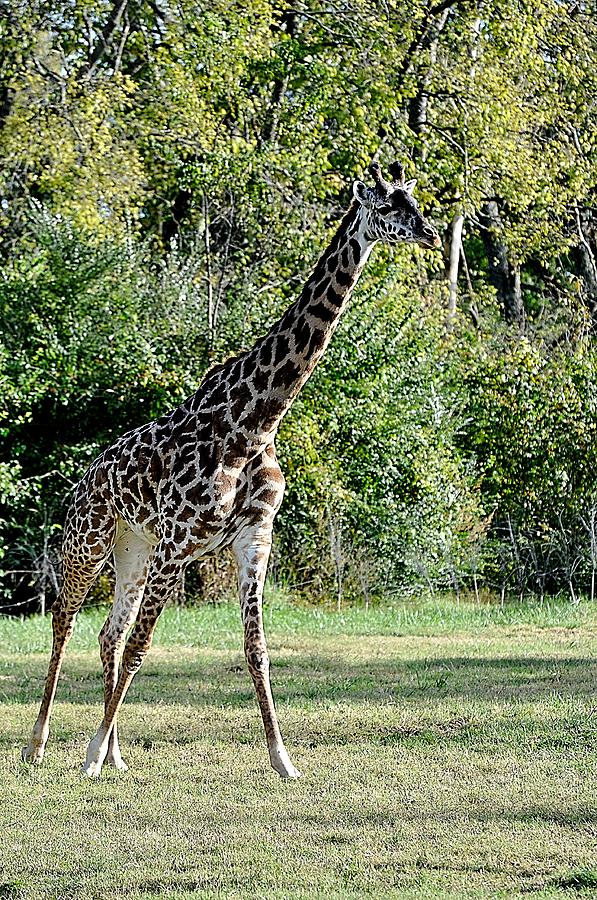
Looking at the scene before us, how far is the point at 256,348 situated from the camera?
750cm

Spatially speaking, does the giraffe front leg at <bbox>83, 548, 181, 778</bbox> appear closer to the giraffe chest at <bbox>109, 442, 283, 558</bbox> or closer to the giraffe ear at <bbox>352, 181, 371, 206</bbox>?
the giraffe chest at <bbox>109, 442, 283, 558</bbox>

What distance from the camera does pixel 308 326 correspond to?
286 inches

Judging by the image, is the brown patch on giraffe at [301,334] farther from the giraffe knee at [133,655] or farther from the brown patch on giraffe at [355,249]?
the giraffe knee at [133,655]

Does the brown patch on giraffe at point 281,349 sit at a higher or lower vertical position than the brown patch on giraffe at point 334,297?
lower

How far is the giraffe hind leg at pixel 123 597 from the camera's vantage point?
314 inches

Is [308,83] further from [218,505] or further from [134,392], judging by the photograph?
[218,505]

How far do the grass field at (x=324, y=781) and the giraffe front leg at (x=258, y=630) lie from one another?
125 millimetres

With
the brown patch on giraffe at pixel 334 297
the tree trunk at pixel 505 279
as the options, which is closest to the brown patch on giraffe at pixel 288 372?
the brown patch on giraffe at pixel 334 297

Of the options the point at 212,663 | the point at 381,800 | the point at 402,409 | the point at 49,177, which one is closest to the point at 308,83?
the point at 49,177

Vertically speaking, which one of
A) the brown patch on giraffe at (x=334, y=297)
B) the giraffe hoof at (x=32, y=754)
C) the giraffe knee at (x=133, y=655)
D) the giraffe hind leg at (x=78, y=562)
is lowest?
the giraffe hoof at (x=32, y=754)

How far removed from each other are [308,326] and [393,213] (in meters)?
0.86

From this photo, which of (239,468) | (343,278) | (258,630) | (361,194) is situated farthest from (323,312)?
(258,630)

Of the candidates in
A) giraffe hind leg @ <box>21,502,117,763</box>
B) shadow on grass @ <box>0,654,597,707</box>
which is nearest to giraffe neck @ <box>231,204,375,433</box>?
giraffe hind leg @ <box>21,502,117,763</box>

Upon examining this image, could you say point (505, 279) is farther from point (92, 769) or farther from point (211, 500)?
point (92, 769)
